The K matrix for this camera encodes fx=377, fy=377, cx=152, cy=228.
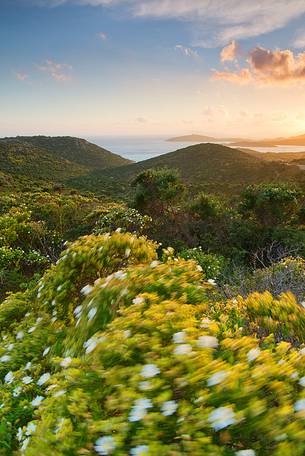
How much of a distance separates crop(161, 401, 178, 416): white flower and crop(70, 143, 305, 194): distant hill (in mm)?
51022

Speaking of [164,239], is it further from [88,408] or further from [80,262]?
[88,408]

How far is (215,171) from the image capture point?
84.5 metres

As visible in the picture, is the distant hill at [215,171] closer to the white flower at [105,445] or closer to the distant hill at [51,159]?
the distant hill at [51,159]

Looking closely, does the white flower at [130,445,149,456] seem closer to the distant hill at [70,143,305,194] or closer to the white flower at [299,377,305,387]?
the white flower at [299,377,305,387]

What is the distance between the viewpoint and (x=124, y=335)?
9.82ft

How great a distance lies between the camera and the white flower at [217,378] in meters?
2.41

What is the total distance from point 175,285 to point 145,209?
2208 centimetres

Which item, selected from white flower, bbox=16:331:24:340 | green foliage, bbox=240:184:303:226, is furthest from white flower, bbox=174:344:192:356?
green foliage, bbox=240:184:303:226

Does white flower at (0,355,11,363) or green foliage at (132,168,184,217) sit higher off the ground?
green foliage at (132,168,184,217)

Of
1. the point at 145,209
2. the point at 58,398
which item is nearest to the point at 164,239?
the point at 145,209

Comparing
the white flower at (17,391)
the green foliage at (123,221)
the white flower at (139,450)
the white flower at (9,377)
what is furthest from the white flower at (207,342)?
the green foliage at (123,221)

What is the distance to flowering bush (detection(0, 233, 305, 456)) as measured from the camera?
2295 millimetres

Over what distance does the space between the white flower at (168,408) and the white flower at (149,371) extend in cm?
23

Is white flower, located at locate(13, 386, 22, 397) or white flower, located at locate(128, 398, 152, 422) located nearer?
white flower, located at locate(128, 398, 152, 422)
